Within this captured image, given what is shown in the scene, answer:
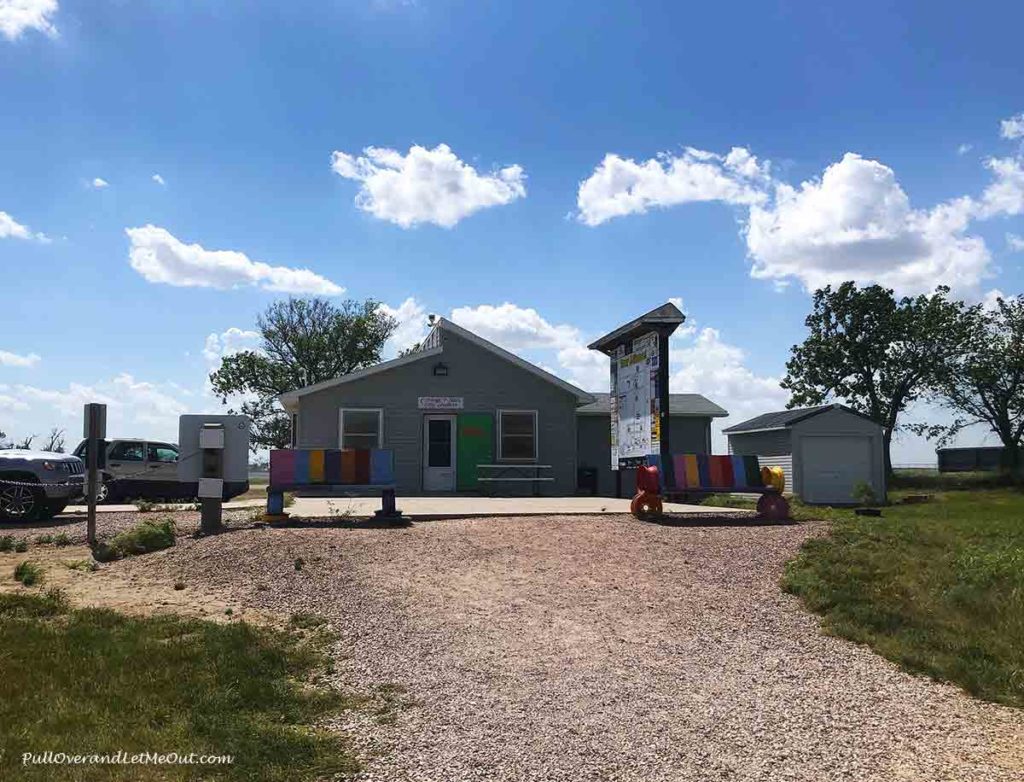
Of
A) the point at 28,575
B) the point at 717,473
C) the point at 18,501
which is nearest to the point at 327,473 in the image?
the point at 28,575

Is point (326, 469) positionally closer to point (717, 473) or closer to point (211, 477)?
point (211, 477)

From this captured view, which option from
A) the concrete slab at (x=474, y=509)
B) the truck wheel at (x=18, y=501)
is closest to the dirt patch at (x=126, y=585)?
the concrete slab at (x=474, y=509)

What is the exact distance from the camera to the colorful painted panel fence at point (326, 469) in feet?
40.5

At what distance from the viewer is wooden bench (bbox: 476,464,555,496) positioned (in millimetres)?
20609

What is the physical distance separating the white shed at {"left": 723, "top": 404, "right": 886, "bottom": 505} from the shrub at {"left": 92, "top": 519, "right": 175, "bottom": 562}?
18.0 meters

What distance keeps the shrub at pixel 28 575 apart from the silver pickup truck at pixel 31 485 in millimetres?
6610

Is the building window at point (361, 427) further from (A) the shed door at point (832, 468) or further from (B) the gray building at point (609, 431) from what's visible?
(A) the shed door at point (832, 468)

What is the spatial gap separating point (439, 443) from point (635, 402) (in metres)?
5.96

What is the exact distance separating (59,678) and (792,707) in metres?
4.55

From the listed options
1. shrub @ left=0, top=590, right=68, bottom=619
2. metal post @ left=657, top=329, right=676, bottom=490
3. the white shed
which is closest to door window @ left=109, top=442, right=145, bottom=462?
metal post @ left=657, top=329, right=676, bottom=490

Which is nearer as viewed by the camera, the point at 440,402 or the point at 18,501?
the point at 18,501

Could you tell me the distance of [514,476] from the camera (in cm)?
2102

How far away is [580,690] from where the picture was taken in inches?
218

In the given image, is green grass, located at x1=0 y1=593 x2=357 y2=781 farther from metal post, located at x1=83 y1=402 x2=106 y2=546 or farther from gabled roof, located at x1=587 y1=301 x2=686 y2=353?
gabled roof, located at x1=587 y1=301 x2=686 y2=353
